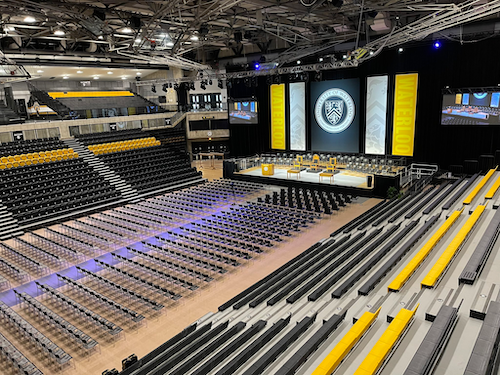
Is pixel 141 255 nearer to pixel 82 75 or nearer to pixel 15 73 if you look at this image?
pixel 15 73

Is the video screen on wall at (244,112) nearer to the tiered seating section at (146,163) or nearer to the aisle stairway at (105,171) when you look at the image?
the tiered seating section at (146,163)

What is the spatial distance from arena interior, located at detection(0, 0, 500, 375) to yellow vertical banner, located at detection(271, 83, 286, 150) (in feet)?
0.58

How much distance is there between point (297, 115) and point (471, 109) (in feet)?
36.6

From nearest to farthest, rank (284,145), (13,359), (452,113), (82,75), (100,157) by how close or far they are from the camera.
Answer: (13,359), (452,113), (100,157), (284,145), (82,75)

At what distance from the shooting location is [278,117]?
89.1ft

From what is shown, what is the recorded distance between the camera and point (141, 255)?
12.4 metres

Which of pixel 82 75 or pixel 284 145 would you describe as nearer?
pixel 284 145

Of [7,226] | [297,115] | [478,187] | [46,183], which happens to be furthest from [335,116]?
[7,226]

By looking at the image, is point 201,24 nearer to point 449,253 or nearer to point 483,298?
point 449,253

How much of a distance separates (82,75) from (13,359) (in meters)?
28.1

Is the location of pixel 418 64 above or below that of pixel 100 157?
above

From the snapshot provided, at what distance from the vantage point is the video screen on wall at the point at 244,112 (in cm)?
2803

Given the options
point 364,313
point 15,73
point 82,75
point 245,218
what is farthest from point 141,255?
point 82,75

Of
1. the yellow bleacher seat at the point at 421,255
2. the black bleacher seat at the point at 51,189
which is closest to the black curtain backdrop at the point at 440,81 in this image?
the yellow bleacher seat at the point at 421,255
